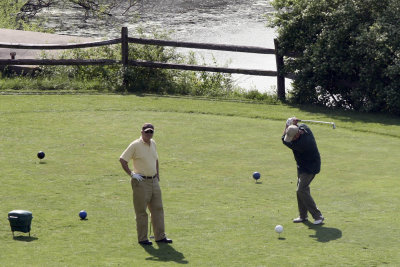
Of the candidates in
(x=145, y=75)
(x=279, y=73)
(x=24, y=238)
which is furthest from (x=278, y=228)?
(x=145, y=75)

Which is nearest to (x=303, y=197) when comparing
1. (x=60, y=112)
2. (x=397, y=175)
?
(x=397, y=175)

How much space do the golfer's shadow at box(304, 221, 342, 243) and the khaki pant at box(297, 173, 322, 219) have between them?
8.5 inches

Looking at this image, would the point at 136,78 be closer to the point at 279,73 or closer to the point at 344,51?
the point at 279,73

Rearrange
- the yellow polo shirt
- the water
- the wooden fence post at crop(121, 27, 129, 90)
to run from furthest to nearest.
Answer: the water, the wooden fence post at crop(121, 27, 129, 90), the yellow polo shirt

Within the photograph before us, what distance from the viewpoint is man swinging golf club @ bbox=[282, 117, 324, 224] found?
527 inches

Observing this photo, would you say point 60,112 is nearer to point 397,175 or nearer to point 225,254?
point 397,175

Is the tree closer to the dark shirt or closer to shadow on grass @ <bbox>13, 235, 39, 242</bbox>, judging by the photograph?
the dark shirt

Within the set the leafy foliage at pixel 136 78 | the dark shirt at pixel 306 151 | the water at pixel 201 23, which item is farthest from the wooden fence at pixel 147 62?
the dark shirt at pixel 306 151

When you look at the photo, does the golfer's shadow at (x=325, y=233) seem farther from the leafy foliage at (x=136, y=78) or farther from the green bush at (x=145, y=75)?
the green bush at (x=145, y=75)

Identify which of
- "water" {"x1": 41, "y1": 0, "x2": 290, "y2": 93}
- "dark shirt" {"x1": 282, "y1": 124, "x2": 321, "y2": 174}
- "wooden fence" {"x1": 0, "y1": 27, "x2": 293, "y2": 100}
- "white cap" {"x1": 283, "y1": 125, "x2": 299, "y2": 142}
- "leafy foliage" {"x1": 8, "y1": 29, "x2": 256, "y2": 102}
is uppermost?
"white cap" {"x1": 283, "y1": 125, "x2": 299, "y2": 142}

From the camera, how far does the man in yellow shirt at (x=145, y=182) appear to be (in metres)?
12.2

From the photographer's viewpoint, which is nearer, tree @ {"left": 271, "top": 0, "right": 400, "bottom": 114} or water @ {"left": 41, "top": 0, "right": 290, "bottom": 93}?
tree @ {"left": 271, "top": 0, "right": 400, "bottom": 114}

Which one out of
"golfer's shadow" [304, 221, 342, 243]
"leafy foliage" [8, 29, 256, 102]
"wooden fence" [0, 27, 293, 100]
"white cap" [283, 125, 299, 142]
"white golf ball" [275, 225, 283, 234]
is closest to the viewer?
"white golf ball" [275, 225, 283, 234]

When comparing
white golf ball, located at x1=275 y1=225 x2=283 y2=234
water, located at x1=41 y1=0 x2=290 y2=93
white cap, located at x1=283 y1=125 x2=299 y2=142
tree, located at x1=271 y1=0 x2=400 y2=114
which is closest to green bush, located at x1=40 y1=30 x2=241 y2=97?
tree, located at x1=271 y1=0 x2=400 y2=114
